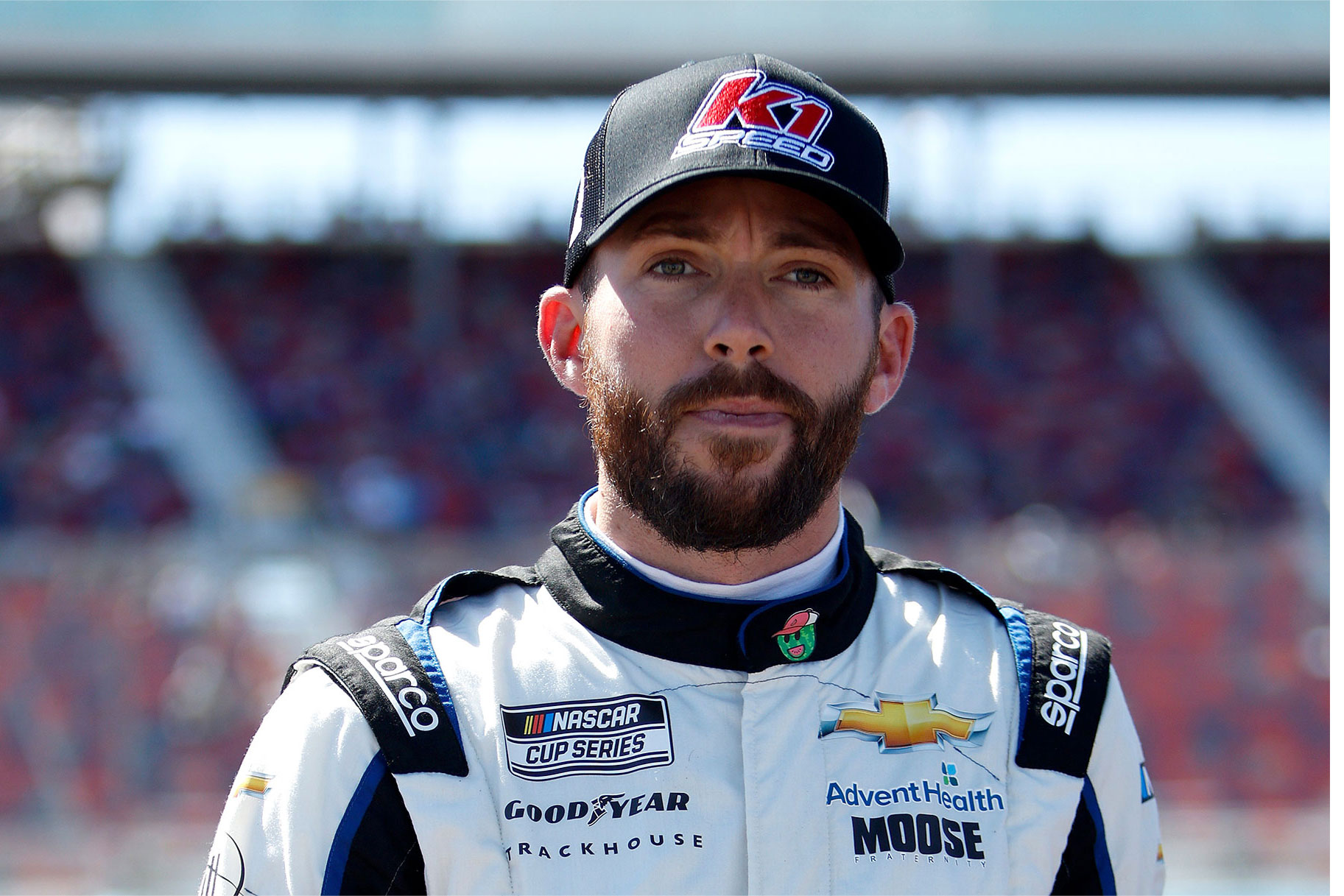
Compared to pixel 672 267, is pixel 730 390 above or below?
below

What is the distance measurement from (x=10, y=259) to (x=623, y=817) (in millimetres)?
15949

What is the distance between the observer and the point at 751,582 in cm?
164

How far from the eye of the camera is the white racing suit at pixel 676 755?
1.46 metres

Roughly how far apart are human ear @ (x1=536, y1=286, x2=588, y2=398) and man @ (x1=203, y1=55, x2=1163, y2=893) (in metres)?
0.05

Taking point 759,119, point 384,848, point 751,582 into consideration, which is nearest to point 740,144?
point 759,119

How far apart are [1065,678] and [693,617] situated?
1.48 ft

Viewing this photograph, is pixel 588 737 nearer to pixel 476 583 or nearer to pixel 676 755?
pixel 676 755

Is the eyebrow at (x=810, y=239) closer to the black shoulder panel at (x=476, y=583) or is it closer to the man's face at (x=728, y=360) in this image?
the man's face at (x=728, y=360)

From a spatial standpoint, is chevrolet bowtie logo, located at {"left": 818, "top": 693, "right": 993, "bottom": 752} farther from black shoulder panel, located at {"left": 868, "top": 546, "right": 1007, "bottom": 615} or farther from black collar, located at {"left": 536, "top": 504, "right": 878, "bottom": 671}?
black shoulder panel, located at {"left": 868, "top": 546, "right": 1007, "bottom": 615}

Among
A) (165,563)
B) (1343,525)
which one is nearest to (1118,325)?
(165,563)

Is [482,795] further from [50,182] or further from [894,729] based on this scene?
[50,182]

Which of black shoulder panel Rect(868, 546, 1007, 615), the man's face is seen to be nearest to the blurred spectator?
black shoulder panel Rect(868, 546, 1007, 615)

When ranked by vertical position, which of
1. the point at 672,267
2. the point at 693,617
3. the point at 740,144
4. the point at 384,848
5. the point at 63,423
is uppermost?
the point at 63,423

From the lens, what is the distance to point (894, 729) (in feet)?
5.22
